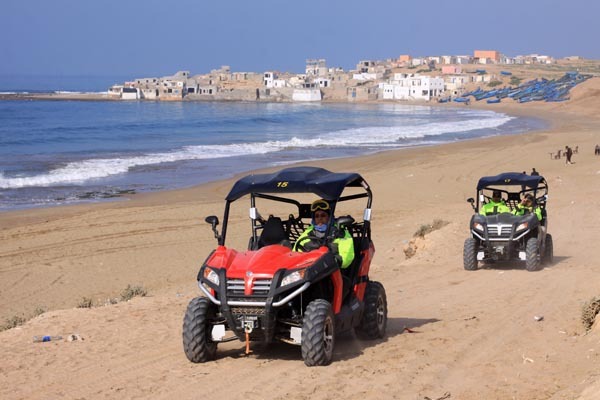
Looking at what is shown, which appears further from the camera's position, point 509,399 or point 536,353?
point 536,353

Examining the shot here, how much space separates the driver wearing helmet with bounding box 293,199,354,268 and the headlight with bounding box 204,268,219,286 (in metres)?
0.97

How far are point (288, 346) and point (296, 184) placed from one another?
1660mm

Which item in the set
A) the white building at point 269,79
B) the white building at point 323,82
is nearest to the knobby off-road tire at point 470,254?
the white building at point 323,82

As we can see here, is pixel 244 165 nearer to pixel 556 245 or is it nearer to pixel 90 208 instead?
pixel 90 208

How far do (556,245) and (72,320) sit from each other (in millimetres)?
10331

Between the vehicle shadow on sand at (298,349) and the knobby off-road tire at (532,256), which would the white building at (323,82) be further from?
the vehicle shadow on sand at (298,349)

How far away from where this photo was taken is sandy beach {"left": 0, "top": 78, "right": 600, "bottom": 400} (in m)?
7.39

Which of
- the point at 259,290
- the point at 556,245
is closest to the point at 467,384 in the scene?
the point at 259,290

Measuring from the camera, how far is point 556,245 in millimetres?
17141

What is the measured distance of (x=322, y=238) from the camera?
858 cm

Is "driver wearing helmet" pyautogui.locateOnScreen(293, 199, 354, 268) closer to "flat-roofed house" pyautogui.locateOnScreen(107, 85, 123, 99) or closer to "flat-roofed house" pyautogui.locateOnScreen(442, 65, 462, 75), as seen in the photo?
"flat-roofed house" pyautogui.locateOnScreen(107, 85, 123, 99)

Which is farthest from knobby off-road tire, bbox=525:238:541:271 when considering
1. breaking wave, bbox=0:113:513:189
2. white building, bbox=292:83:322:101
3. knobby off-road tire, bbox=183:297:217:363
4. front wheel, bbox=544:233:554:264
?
white building, bbox=292:83:322:101

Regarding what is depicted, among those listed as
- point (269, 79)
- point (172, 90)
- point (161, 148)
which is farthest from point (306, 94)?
point (161, 148)

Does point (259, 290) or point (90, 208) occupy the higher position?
point (259, 290)
